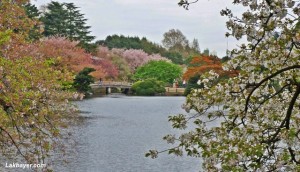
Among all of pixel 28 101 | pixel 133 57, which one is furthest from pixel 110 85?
pixel 28 101

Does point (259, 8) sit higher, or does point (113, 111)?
point (259, 8)

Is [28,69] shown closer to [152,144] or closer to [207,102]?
[207,102]

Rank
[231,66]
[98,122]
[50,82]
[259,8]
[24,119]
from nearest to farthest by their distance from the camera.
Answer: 1. [259,8]
2. [231,66]
3. [24,119]
4. [50,82]
5. [98,122]

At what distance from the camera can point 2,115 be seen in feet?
25.8

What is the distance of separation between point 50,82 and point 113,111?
80.2ft

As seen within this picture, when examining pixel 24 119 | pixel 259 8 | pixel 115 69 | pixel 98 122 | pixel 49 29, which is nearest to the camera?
pixel 259 8

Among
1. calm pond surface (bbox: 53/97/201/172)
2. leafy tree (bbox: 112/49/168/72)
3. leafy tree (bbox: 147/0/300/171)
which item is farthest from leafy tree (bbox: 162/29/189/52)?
leafy tree (bbox: 147/0/300/171)

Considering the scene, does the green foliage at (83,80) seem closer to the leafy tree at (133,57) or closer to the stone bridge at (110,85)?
the stone bridge at (110,85)

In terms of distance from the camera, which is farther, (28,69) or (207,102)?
(28,69)

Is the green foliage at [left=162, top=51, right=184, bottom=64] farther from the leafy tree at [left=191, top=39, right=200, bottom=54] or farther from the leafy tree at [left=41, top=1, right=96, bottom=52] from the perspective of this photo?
the leafy tree at [left=41, top=1, right=96, bottom=52]

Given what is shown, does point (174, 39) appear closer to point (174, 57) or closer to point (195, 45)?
point (195, 45)

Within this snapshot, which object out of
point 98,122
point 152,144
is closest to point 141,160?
point 152,144

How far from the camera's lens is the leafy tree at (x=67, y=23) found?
55.4m

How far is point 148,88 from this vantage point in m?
57.2
